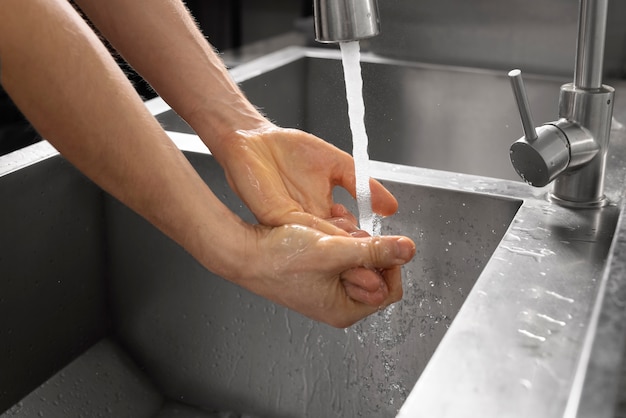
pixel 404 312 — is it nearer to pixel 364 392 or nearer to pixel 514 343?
pixel 364 392

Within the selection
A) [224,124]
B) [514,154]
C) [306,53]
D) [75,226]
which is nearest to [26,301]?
[75,226]

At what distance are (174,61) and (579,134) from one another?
38 centimetres

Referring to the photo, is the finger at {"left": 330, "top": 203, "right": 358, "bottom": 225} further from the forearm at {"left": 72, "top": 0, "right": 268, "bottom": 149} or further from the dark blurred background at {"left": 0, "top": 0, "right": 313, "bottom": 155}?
the dark blurred background at {"left": 0, "top": 0, "right": 313, "bottom": 155}

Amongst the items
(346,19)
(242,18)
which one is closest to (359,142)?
(346,19)

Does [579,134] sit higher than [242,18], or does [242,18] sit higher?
[579,134]

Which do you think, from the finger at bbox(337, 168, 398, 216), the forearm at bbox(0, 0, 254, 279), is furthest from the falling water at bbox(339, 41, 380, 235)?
the forearm at bbox(0, 0, 254, 279)

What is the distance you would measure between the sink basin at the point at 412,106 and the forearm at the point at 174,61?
15.8 inches

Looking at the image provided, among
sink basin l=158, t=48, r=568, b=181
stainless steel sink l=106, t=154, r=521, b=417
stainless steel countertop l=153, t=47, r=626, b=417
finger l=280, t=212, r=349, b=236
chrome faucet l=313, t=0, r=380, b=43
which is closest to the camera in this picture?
stainless steel countertop l=153, t=47, r=626, b=417

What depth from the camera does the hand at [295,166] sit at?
2.35ft

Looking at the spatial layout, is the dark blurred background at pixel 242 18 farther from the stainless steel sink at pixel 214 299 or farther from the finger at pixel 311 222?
the finger at pixel 311 222

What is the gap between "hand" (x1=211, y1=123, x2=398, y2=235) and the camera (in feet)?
2.35

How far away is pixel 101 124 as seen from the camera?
607mm

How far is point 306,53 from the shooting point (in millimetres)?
1295

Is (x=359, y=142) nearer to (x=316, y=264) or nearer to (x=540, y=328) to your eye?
(x=316, y=264)
